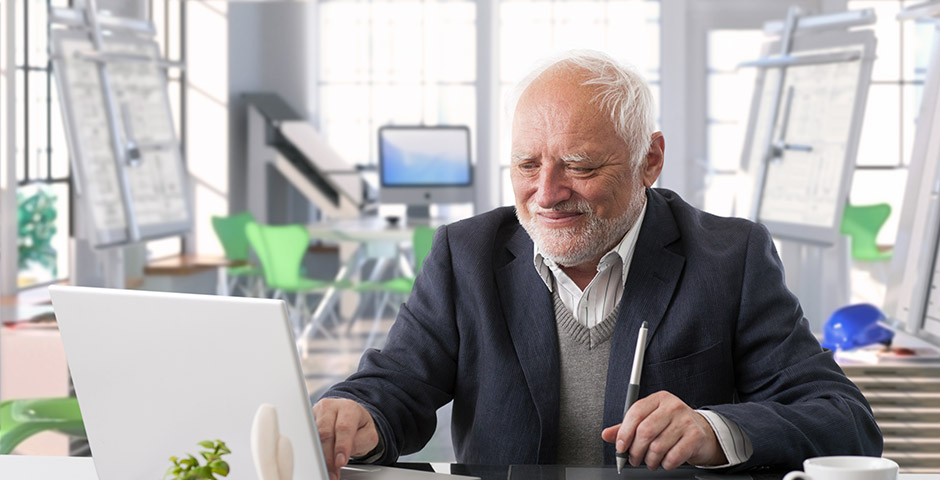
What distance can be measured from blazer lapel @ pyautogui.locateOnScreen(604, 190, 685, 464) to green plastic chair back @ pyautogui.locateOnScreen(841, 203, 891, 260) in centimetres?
630

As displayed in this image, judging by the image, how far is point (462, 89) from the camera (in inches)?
436

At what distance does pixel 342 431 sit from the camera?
1.36 m

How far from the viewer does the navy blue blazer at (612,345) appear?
61.8 inches

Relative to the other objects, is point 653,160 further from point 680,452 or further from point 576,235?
point 680,452

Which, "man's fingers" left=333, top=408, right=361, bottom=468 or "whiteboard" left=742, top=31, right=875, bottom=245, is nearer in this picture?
"man's fingers" left=333, top=408, right=361, bottom=468

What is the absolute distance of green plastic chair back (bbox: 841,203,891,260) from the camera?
7523mm

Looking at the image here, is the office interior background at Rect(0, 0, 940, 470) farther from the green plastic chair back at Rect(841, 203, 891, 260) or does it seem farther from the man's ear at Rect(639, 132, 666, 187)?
the man's ear at Rect(639, 132, 666, 187)

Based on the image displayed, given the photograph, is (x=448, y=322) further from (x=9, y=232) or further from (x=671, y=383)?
(x=9, y=232)

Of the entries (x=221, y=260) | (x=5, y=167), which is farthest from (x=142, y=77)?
(x=221, y=260)

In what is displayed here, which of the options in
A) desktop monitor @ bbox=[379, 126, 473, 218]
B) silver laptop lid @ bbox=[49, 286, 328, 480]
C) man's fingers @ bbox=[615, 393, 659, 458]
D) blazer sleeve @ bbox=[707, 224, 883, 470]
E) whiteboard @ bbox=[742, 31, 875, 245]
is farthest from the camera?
desktop monitor @ bbox=[379, 126, 473, 218]

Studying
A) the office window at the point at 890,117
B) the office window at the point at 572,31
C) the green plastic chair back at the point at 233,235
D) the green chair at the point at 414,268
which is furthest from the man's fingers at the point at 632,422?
the office window at the point at 890,117

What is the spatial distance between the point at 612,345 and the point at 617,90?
38cm

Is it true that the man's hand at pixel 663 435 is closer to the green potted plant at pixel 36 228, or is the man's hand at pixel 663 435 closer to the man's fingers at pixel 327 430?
the man's fingers at pixel 327 430

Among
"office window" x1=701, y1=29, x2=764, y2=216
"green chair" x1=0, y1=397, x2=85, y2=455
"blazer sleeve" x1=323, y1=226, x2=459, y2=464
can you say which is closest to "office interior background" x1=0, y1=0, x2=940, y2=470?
"office window" x1=701, y1=29, x2=764, y2=216
